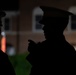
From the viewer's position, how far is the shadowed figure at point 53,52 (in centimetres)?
529

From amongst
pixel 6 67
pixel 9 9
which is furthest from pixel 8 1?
pixel 6 67

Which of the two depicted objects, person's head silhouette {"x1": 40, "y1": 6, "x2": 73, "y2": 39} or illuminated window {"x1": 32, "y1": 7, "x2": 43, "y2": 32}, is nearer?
person's head silhouette {"x1": 40, "y1": 6, "x2": 73, "y2": 39}

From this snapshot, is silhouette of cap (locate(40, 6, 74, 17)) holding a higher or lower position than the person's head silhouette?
higher

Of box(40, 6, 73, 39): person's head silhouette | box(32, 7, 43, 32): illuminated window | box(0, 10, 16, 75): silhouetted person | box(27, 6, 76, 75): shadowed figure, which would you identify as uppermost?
box(40, 6, 73, 39): person's head silhouette

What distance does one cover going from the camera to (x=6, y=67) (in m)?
5.41

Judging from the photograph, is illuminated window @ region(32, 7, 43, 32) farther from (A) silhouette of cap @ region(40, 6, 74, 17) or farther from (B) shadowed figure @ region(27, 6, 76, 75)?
(B) shadowed figure @ region(27, 6, 76, 75)

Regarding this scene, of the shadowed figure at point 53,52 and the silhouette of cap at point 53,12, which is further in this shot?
the silhouette of cap at point 53,12

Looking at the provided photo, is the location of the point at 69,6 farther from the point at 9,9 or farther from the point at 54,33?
the point at 54,33

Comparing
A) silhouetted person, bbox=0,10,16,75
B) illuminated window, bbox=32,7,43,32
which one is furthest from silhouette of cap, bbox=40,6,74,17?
illuminated window, bbox=32,7,43,32

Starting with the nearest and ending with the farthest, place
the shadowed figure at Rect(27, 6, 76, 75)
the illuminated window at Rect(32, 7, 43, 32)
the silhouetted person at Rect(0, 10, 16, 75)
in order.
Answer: the shadowed figure at Rect(27, 6, 76, 75) < the silhouetted person at Rect(0, 10, 16, 75) < the illuminated window at Rect(32, 7, 43, 32)

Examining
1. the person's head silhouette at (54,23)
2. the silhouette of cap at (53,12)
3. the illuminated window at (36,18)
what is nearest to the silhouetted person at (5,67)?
the person's head silhouette at (54,23)

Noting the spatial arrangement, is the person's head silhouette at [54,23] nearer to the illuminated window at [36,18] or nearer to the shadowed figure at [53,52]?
the shadowed figure at [53,52]

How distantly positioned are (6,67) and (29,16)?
2349cm

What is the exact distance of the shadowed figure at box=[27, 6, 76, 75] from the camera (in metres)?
5.29
